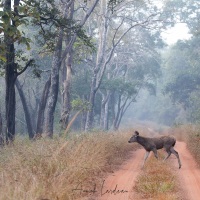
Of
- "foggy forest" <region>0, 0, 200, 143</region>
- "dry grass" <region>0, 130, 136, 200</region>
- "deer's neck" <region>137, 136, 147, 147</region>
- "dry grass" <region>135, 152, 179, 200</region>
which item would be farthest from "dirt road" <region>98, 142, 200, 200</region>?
"foggy forest" <region>0, 0, 200, 143</region>

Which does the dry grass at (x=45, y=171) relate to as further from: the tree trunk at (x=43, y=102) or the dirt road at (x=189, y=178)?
the tree trunk at (x=43, y=102)

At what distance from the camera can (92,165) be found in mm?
11562

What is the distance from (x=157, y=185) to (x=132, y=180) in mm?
1884

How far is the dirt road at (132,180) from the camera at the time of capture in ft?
32.1

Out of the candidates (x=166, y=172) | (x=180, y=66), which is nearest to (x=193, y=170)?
(x=166, y=172)

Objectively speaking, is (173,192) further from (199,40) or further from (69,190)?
(199,40)

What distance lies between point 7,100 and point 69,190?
8231 millimetres

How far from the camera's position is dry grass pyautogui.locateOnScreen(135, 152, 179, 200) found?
9.19m

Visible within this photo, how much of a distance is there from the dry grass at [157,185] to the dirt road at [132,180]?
26 centimetres

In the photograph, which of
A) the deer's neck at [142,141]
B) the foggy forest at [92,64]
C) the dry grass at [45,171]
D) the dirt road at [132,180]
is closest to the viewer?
the dry grass at [45,171]

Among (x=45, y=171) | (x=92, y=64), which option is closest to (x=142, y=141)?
(x=45, y=171)

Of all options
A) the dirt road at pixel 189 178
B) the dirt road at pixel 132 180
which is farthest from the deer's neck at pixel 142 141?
the dirt road at pixel 189 178

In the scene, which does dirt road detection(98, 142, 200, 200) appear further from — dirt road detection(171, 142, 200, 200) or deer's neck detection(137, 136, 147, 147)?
deer's neck detection(137, 136, 147, 147)

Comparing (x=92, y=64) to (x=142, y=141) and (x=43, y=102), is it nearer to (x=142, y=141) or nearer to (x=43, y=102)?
(x=43, y=102)
